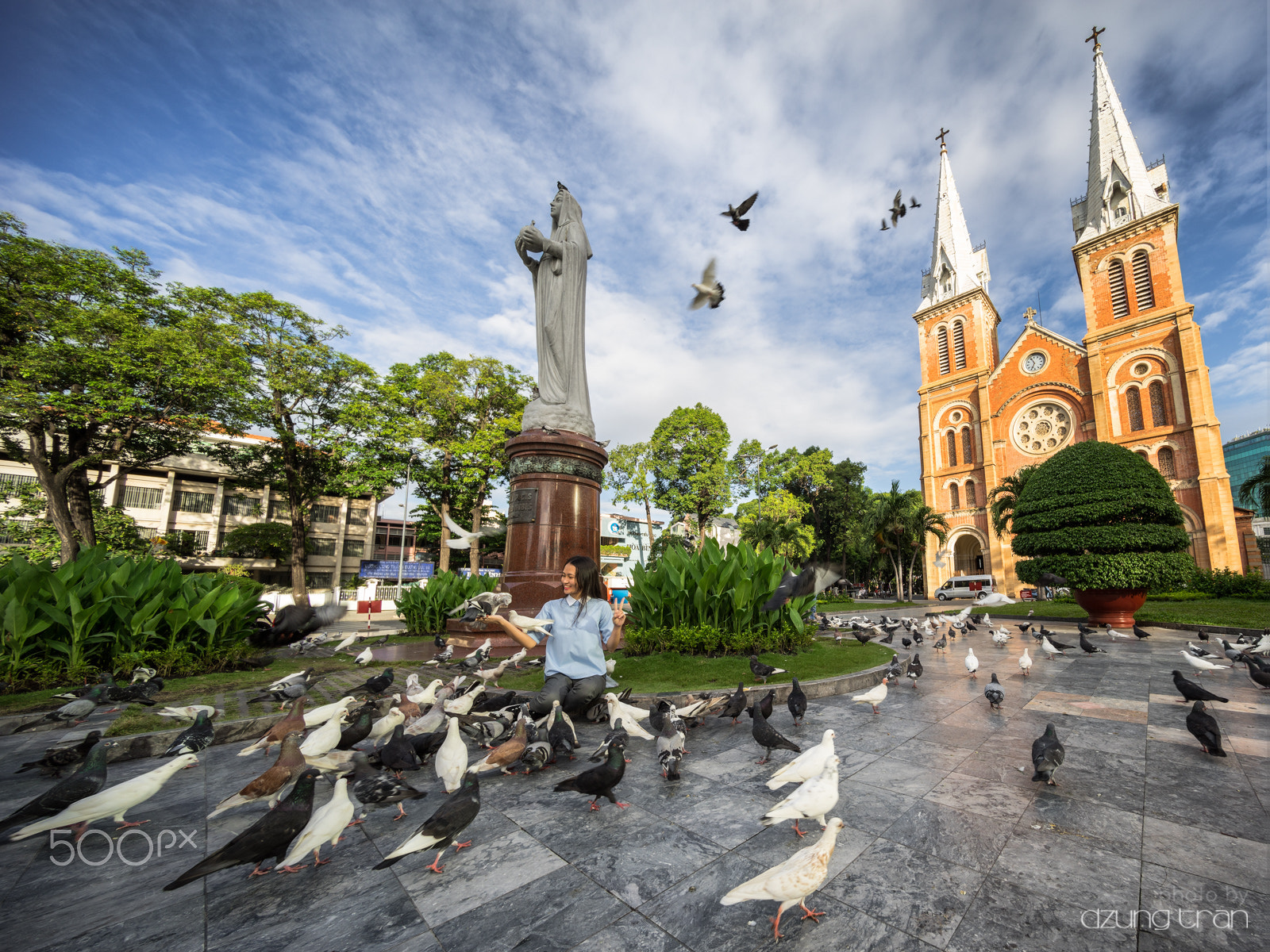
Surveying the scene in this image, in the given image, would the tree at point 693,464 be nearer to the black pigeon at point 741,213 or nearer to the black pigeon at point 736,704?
the black pigeon at point 741,213

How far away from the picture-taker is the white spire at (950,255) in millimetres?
44656

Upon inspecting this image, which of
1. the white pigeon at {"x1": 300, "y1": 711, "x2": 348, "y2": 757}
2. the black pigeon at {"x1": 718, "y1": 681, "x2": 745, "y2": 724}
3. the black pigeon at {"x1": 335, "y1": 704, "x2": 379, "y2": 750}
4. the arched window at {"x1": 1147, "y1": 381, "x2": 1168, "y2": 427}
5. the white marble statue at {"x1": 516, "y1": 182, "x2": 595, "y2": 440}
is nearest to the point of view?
the white pigeon at {"x1": 300, "y1": 711, "x2": 348, "y2": 757}

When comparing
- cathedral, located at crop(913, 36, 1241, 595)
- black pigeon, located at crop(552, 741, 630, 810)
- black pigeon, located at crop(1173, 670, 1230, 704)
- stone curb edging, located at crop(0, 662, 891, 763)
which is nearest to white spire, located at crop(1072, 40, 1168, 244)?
cathedral, located at crop(913, 36, 1241, 595)

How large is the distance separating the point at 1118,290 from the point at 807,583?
45.7 metres

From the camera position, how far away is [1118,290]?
36.1 m

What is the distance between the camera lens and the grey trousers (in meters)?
4.38

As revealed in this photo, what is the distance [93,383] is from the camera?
18797 mm

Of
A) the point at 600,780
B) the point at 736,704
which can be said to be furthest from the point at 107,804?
the point at 736,704

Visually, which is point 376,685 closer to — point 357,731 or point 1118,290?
point 357,731

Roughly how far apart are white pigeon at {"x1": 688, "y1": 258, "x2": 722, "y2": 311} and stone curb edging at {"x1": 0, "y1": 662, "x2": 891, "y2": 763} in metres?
6.17

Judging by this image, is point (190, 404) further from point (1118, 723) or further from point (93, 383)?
point (1118, 723)

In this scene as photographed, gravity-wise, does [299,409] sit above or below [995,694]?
above

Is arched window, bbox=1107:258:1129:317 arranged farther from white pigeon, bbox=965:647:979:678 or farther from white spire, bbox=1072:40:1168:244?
white pigeon, bbox=965:647:979:678

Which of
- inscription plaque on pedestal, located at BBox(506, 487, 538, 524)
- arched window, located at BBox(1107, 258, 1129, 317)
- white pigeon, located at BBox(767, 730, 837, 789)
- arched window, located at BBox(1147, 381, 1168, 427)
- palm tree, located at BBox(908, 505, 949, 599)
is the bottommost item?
white pigeon, located at BBox(767, 730, 837, 789)
